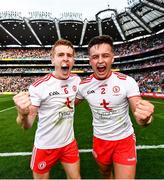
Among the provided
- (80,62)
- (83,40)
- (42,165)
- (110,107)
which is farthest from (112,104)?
(80,62)

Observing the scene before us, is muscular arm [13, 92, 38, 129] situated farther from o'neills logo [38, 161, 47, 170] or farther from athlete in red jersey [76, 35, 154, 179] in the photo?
athlete in red jersey [76, 35, 154, 179]

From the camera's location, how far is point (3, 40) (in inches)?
2872

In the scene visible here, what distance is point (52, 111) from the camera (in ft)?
12.7

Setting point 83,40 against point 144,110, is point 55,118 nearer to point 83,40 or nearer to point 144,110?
point 144,110

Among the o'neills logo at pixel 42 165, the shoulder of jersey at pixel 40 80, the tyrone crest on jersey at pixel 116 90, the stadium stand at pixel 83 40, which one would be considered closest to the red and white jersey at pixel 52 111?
the shoulder of jersey at pixel 40 80

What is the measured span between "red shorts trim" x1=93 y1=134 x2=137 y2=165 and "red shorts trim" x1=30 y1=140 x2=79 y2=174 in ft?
1.16

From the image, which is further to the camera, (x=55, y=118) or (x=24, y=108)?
(x=55, y=118)

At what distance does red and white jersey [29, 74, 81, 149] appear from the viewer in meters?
3.85

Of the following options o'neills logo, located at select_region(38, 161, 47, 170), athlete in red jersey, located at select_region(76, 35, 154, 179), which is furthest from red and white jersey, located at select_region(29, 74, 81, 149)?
athlete in red jersey, located at select_region(76, 35, 154, 179)

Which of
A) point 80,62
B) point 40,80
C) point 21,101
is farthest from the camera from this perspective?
point 80,62

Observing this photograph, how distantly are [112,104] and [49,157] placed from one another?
3.78ft

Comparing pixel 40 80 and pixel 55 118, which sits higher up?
pixel 40 80

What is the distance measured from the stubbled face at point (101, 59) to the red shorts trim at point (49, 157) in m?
1.13

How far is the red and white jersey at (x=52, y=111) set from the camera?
385cm
